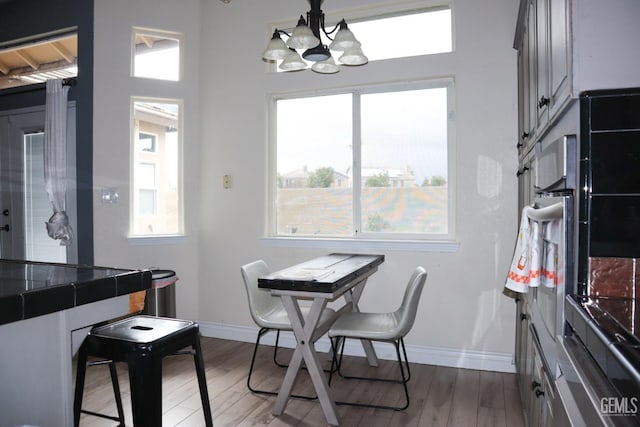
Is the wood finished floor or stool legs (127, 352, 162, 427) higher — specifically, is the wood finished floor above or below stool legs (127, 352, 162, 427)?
below

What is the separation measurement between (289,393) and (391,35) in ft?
9.45

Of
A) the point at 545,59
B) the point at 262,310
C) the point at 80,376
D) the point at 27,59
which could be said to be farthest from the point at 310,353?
the point at 27,59

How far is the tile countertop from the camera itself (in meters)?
1.22

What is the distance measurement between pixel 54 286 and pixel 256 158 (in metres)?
2.69

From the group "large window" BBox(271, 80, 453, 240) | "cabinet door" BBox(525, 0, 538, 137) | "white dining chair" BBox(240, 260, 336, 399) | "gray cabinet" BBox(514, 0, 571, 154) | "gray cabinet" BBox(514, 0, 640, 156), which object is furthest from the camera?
"large window" BBox(271, 80, 453, 240)

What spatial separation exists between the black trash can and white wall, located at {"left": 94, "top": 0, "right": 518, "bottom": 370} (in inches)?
10.5

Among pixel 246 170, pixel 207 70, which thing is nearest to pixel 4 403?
pixel 246 170

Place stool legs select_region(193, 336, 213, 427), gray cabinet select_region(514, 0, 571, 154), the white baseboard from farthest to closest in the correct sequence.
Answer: the white baseboard < stool legs select_region(193, 336, 213, 427) < gray cabinet select_region(514, 0, 571, 154)

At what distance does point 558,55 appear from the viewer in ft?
4.69

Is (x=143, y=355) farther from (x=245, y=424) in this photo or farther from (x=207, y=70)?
(x=207, y=70)

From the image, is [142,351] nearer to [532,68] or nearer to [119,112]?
[532,68]

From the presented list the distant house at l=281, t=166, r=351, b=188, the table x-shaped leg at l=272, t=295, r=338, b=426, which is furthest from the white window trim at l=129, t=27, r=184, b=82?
the table x-shaped leg at l=272, t=295, r=338, b=426

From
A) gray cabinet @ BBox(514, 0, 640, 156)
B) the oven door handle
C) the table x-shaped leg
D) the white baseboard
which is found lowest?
the white baseboard

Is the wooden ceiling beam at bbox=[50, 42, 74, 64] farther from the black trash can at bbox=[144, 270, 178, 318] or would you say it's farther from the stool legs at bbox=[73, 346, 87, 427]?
the stool legs at bbox=[73, 346, 87, 427]
